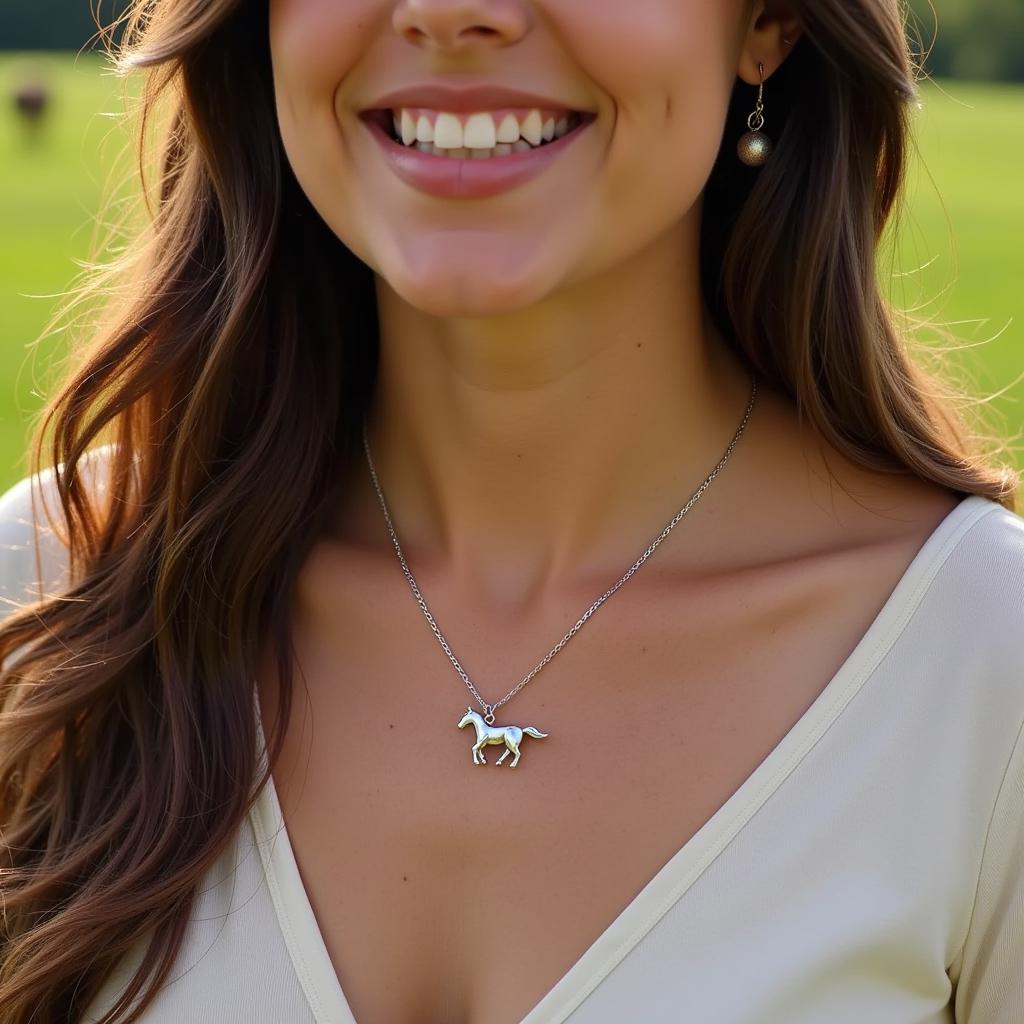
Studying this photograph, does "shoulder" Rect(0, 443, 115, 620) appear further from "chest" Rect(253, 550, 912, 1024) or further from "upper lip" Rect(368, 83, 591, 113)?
"upper lip" Rect(368, 83, 591, 113)

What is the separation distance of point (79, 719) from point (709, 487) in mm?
910

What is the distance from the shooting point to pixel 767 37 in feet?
7.18

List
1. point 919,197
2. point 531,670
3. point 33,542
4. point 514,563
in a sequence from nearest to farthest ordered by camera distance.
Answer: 1. point 531,670
2. point 514,563
3. point 33,542
4. point 919,197

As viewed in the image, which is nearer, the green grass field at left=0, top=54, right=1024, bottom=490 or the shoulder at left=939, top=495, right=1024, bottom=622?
the shoulder at left=939, top=495, right=1024, bottom=622

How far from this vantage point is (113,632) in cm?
239

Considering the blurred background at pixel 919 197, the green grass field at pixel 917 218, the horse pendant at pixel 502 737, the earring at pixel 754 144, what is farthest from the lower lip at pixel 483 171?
the green grass field at pixel 917 218

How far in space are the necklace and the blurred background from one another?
42cm

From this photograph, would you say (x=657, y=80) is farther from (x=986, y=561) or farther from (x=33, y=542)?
(x=33, y=542)

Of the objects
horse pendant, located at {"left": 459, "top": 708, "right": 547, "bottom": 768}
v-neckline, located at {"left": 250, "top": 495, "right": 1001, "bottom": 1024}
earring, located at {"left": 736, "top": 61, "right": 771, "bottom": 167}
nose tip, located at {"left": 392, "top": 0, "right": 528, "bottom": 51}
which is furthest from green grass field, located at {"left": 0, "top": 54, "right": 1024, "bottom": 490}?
nose tip, located at {"left": 392, "top": 0, "right": 528, "bottom": 51}

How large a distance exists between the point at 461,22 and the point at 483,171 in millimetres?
175

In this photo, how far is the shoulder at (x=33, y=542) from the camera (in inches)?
99.1

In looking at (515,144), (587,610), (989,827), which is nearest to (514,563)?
(587,610)

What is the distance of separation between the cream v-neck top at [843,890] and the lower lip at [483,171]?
0.69 metres

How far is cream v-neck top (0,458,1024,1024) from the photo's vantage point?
1947mm
